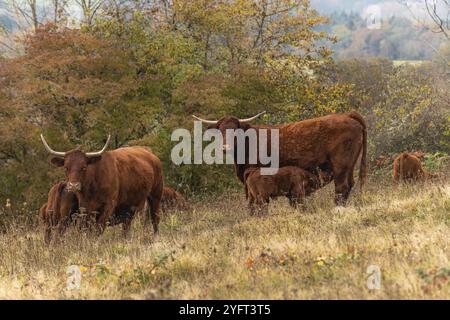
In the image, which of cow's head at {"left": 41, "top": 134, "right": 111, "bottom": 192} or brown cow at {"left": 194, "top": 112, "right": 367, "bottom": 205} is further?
brown cow at {"left": 194, "top": 112, "right": 367, "bottom": 205}

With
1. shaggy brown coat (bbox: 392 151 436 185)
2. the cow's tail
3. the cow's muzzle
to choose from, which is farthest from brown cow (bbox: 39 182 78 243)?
shaggy brown coat (bbox: 392 151 436 185)

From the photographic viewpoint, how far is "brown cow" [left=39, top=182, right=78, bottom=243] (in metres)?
9.95

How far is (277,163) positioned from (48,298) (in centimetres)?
631

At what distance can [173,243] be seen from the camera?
8.24m

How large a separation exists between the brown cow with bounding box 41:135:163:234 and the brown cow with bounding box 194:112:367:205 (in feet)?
5.64

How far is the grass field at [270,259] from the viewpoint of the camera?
5.31 metres

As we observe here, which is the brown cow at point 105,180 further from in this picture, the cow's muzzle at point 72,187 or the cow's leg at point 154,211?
the cow's leg at point 154,211

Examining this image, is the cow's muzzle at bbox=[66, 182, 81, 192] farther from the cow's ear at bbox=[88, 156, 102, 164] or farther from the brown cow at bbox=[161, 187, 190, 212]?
the brown cow at bbox=[161, 187, 190, 212]

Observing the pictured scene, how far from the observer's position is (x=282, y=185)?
10.9 meters

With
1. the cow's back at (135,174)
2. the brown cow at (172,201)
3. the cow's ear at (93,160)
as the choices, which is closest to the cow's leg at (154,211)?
the cow's back at (135,174)

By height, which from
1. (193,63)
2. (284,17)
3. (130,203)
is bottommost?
(130,203)

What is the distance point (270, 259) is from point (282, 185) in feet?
15.1
